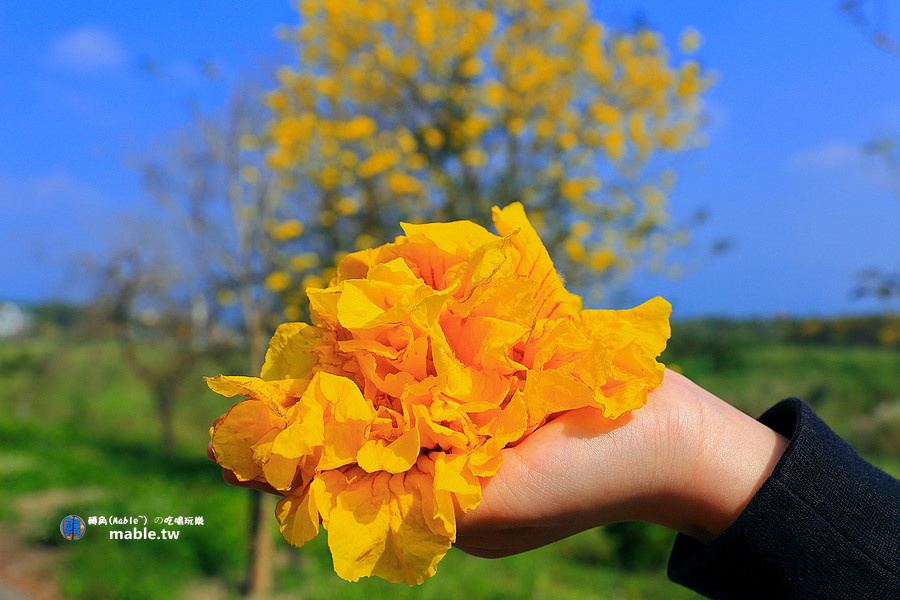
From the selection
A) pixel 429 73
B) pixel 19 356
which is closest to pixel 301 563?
pixel 429 73

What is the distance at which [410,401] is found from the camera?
42.5 inches

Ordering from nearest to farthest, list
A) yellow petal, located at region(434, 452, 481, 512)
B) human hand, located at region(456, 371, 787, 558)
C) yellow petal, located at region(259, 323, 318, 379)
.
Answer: yellow petal, located at region(434, 452, 481, 512) → human hand, located at region(456, 371, 787, 558) → yellow petal, located at region(259, 323, 318, 379)

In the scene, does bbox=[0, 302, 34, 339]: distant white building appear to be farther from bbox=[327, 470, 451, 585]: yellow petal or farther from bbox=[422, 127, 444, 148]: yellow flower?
bbox=[327, 470, 451, 585]: yellow petal

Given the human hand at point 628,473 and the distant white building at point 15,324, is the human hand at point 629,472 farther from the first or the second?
the distant white building at point 15,324

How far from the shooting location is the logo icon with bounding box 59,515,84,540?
5.48 m

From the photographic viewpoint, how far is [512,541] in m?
1.26

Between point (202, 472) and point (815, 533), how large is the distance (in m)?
8.24

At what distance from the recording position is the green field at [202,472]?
193 inches

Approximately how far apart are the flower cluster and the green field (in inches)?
139

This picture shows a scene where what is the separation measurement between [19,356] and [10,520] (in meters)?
8.11

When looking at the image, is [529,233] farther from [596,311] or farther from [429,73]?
[429,73]

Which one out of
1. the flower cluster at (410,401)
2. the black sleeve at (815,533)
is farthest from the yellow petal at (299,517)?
the black sleeve at (815,533)

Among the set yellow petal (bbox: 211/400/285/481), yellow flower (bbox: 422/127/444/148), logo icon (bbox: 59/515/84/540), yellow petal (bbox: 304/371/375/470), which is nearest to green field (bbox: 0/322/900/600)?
logo icon (bbox: 59/515/84/540)

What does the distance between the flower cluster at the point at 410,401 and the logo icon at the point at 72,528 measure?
5.52 m
